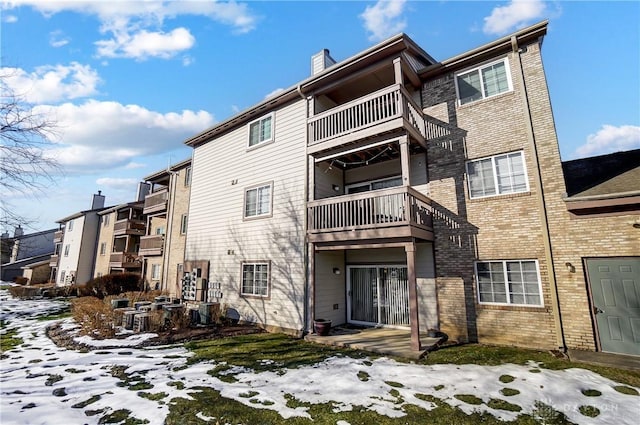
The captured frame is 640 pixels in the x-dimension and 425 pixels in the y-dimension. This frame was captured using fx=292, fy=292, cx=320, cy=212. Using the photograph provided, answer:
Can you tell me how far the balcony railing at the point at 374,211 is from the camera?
9.02 meters

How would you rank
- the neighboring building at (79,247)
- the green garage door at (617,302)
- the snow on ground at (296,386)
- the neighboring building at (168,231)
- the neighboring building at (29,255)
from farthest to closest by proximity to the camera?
the neighboring building at (29,255) < the neighboring building at (79,247) < the neighboring building at (168,231) < the green garage door at (617,302) < the snow on ground at (296,386)

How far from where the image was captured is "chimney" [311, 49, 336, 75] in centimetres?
1328

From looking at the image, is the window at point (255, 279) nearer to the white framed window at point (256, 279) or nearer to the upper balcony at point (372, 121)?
the white framed window at point (256, 279)

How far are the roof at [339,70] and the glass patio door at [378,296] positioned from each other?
7695 millimetres

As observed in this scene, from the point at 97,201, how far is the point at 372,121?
1512 inches

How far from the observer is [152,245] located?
2234 centimetres

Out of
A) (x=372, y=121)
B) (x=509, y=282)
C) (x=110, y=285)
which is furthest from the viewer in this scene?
(x=110, y=285)

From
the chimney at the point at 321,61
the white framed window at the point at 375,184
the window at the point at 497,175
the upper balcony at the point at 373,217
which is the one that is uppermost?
the chimney at the point at 321,61

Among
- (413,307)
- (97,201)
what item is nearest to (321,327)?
(413,307)

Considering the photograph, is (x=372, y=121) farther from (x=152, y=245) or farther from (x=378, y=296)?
(x=152, y=245)

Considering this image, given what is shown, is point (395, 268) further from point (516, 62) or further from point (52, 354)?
point (52, 354)

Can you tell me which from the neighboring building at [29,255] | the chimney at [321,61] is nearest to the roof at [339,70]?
the chimney at [321,61]

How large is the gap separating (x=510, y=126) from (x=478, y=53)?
287 cm

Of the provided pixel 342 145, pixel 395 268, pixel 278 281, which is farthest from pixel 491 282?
pixel 278 281
